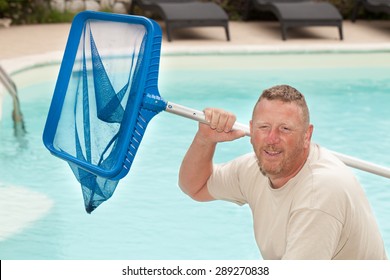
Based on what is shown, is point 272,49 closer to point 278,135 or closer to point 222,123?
point 222,123

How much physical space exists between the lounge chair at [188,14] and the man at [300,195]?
31.7 feet

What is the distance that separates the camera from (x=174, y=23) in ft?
41.2

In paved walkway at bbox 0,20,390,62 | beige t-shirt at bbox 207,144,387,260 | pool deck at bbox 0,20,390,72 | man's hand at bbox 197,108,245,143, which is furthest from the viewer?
paved walkway at bbox 0,20,390,62

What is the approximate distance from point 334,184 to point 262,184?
365 millimetres

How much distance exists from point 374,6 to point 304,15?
4.89 feet

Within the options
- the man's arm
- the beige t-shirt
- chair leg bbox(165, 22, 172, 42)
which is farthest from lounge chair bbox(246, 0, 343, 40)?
the beige t-shirt

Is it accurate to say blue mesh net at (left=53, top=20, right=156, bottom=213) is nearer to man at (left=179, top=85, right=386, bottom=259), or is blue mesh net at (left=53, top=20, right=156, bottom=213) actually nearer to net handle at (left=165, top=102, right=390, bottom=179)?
net handle at (left=165, top=102, right=390, bottom=179)

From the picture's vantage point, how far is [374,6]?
14.0m

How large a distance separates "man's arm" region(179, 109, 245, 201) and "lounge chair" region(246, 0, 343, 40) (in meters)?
9.80

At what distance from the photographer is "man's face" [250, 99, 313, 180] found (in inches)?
109

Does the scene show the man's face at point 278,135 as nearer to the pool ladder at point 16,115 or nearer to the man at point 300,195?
the man at point 300,195
